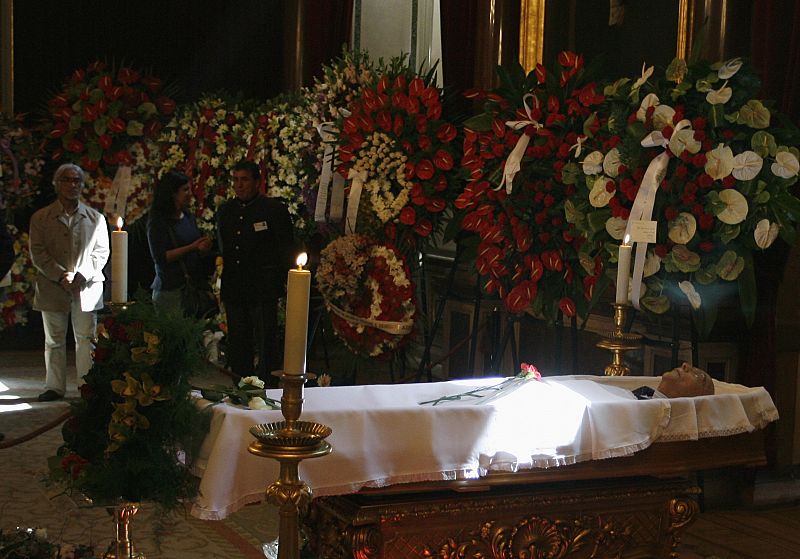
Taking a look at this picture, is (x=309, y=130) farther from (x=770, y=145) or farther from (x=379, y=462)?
(x=379, y=462)

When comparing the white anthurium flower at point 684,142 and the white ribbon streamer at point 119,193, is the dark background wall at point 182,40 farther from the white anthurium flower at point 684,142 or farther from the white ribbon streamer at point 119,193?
the white anthurium flower at point 684,142

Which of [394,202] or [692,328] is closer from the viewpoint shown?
[692,328]

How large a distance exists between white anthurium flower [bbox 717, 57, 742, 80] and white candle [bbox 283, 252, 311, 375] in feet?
7.70

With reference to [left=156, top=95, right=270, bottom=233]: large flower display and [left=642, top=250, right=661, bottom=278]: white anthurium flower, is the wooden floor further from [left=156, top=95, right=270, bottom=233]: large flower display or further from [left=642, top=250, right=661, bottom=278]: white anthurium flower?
[left=156, top=95, right=270, bottom=233]: large flower display

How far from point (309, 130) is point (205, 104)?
166 centimetres

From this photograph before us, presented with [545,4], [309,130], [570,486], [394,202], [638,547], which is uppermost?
[545,4]

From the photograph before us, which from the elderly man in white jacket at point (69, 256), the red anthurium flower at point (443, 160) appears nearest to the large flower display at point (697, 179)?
the red anthurium flower at point (443, 160)

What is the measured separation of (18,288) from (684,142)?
510cm

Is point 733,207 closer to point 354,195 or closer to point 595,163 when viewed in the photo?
point 595,163

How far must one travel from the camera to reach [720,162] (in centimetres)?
383

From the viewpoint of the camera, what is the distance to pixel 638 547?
10.8 feet

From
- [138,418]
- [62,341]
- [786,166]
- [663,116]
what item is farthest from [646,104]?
[62,341]

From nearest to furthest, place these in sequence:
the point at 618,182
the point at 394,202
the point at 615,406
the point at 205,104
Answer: the point at 615,406 → the point at 618,182 → the point at 394,202 → the point at 205,104

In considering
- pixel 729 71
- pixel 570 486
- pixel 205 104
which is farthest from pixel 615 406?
pixel 205 104
